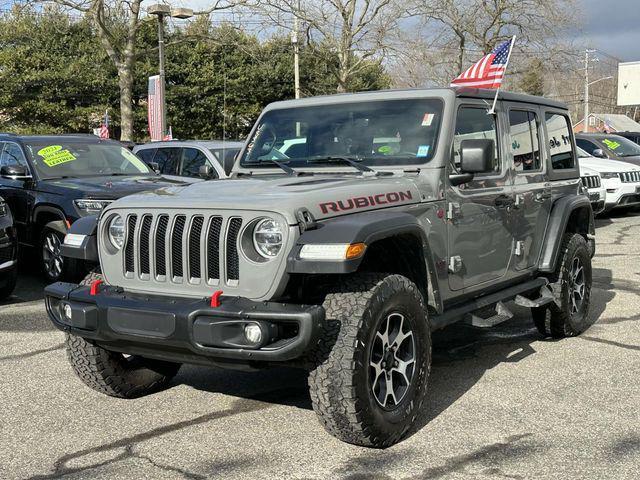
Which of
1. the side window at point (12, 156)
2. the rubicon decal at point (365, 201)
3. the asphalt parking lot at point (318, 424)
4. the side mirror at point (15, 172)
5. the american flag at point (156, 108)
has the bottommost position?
the asphalt parking lot at point (318, 424)

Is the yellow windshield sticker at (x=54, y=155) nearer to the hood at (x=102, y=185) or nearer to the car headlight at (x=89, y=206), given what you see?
the hood at (x=102, y=185)

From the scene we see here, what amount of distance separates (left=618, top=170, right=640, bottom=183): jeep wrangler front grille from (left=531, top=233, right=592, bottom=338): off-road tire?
9.54 metres

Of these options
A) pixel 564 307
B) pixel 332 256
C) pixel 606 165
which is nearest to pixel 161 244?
pixel 332 256

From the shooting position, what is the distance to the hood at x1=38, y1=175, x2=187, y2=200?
8305 millimetres

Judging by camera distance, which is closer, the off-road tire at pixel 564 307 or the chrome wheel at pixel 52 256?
the off-road tire at pixel 564 307

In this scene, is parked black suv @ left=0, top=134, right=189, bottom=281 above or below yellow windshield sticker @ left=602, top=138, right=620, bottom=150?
below

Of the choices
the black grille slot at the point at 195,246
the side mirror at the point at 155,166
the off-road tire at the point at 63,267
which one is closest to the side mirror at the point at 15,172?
the off-road tire at the point at 63,267

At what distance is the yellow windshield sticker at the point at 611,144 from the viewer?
660 inches

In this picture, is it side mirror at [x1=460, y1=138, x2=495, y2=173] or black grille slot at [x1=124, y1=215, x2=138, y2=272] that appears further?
side mirror at [x1=460, y1=138, x2=495, y2=173]

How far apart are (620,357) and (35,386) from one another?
4236mm

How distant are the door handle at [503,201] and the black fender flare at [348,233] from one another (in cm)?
126

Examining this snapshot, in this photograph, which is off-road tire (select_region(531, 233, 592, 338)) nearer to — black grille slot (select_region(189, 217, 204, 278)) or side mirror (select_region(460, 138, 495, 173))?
side mirror (select_region(460, 138, 495, 173))

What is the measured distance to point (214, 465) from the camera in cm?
371

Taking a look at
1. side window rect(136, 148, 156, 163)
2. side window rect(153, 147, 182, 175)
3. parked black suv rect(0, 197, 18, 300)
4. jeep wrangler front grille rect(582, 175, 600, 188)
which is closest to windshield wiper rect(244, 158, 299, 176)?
parked black suv rect(0, 197, 18, 300)
